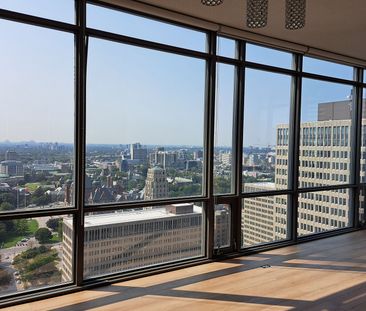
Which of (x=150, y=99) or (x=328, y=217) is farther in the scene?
(x=328, y=217)

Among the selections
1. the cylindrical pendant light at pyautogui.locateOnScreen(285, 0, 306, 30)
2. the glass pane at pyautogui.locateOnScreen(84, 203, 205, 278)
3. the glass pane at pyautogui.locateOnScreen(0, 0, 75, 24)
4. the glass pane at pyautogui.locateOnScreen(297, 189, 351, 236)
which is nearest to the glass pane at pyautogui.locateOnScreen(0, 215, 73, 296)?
the glass pane at pyautogui.locateOnScreen(84, 203, 205, 278)

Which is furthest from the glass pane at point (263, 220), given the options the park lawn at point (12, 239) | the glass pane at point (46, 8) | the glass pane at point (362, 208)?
the glass pane at point (46, 8)

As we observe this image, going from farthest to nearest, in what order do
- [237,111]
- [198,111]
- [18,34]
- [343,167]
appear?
[343,167], [237,111], [198,111], [18,34]

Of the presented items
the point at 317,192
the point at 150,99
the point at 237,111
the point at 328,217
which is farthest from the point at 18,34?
the point at 328,217

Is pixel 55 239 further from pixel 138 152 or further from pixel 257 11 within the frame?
pixel 257 11

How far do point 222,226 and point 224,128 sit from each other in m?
1.29

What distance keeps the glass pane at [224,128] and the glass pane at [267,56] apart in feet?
1.23

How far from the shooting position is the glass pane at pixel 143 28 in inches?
157

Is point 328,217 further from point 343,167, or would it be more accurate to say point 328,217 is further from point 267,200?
point 267,200

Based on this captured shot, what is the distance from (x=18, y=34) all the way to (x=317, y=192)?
494cm

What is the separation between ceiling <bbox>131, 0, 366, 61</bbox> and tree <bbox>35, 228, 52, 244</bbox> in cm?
252

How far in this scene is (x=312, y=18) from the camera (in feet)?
14.6

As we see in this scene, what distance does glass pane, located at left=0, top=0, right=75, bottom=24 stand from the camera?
138 inches

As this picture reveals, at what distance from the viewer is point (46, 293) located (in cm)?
371
